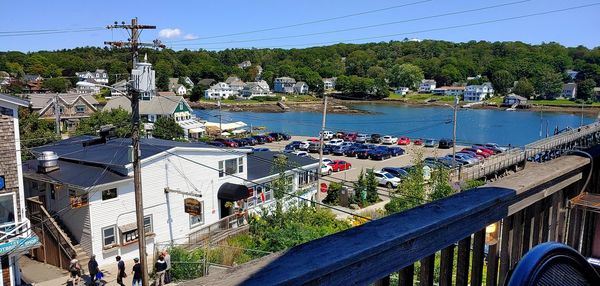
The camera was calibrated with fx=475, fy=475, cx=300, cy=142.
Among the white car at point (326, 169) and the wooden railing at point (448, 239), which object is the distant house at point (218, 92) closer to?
the white car at point (326, 169)

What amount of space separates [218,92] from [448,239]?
370 ft

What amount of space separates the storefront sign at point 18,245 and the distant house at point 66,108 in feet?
132

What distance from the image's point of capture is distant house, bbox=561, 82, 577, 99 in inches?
4301

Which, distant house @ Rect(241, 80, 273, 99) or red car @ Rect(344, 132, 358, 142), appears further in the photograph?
distant house @ Rect(241, 80, 273, 99)

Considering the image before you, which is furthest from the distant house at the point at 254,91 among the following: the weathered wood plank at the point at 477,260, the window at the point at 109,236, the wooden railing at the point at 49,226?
the weathered wood plank at the point at 477,260

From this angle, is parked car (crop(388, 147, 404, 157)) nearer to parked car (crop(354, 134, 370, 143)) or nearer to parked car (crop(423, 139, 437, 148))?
parked car (crop(423, 139, 437, 148))

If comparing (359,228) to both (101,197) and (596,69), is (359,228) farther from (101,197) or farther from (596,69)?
(596,69)

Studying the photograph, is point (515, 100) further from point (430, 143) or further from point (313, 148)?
point (313, 148)

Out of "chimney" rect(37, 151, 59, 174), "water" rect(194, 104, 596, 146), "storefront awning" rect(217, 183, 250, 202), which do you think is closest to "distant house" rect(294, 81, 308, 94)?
"water" rect(194, 104, 596, 146)

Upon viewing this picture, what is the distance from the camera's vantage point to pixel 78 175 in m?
15.7

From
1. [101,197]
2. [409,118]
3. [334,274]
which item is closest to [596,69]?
[409,118]

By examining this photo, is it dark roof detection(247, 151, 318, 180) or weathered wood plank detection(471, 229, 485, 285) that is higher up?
Answer: weathered wood plank detection(471, 229, 485, 285)

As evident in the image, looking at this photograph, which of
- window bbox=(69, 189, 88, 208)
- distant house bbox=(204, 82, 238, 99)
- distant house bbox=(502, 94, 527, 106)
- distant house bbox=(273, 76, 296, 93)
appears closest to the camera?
window bbox=(69, 189, 88, 208)

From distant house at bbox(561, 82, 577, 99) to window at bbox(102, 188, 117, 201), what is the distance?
116869 mm
